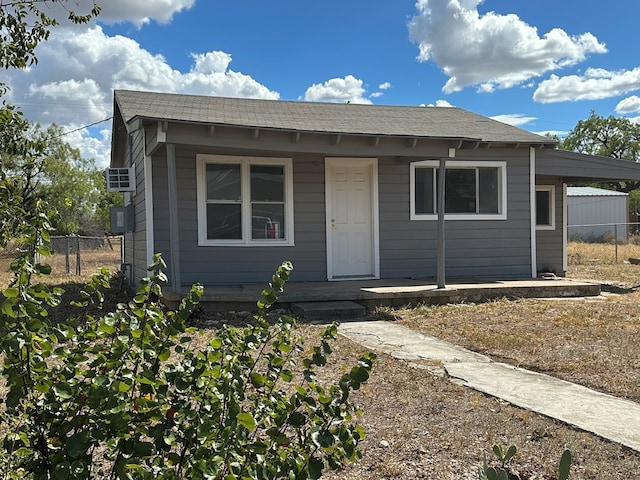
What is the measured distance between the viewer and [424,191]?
10.4 m

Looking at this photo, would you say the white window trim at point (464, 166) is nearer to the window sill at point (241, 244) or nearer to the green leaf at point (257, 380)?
the window sill at point (241, 244)

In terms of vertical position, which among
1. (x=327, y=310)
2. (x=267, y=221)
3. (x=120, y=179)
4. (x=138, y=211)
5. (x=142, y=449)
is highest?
(x=120, y=179)

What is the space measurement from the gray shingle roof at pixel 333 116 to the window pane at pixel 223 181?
79 cm

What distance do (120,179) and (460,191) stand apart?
5.91 metres

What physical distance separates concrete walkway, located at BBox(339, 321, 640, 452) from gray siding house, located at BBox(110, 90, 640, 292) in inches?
123

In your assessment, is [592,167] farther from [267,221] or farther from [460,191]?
[267,221]

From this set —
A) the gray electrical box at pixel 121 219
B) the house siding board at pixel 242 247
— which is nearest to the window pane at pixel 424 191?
the house siding board at pixel 242 247

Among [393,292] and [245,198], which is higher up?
[245,198]

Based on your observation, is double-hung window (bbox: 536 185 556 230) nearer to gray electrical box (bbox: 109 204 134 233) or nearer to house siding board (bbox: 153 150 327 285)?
house siding board (bbox: 153 150 327 285)

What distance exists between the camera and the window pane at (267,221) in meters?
9.38

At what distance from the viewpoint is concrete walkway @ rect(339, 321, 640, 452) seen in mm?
3549

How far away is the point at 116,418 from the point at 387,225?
8.56 m

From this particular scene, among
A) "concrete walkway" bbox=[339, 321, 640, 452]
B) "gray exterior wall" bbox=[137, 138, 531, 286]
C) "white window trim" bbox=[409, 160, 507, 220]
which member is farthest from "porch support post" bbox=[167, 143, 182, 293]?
"white window trim" bbox=[409, 160, 507, 220]

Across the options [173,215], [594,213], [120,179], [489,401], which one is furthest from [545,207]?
[594,213]
